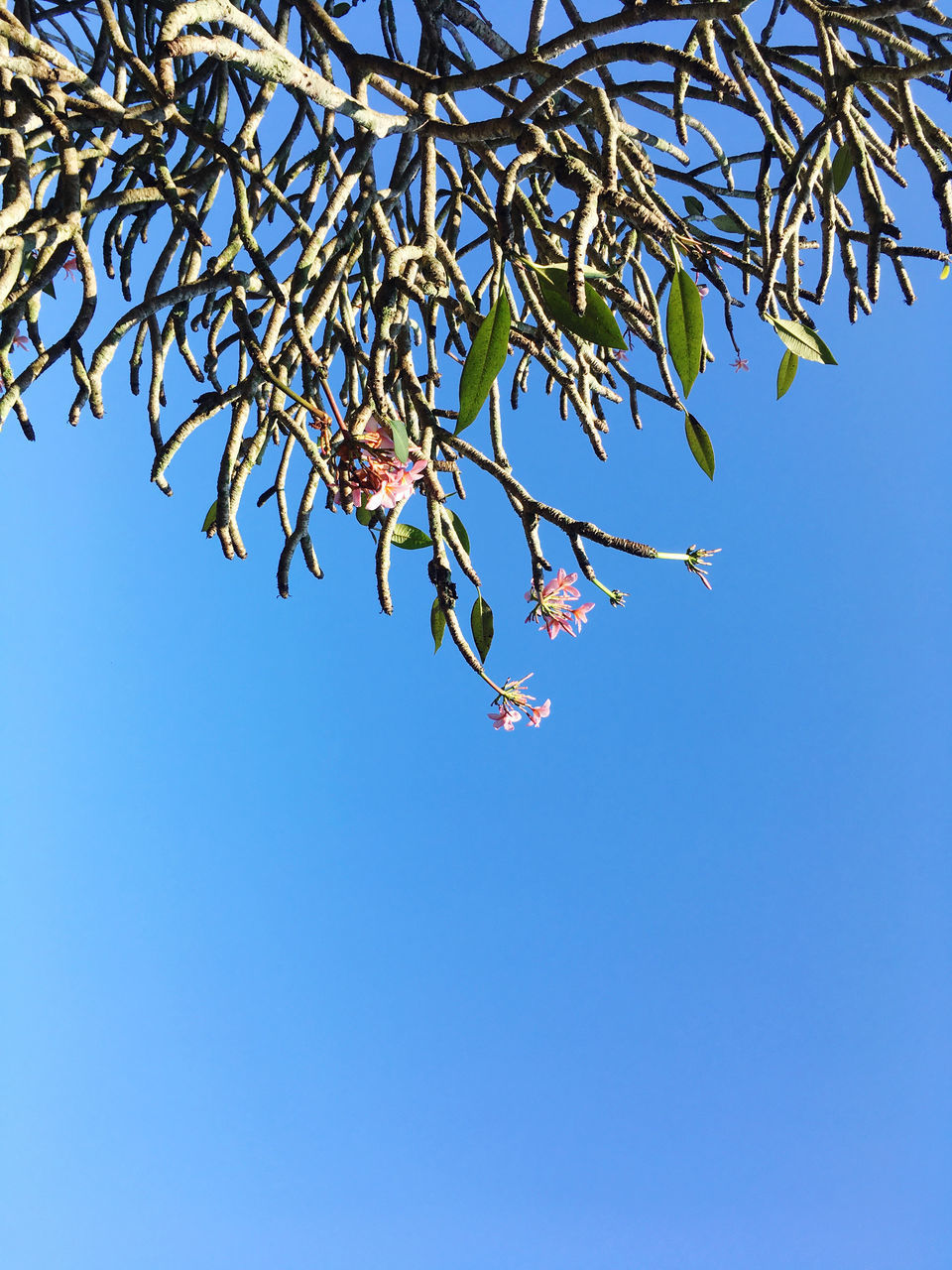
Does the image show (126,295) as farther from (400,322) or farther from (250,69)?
(250,69)

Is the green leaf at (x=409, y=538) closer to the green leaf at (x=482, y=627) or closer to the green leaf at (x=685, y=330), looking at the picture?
the green leaf at (x=482, y=627)

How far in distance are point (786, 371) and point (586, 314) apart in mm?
374

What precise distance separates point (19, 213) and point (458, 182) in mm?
412

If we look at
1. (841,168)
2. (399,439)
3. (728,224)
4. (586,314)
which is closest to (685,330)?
(586,314)

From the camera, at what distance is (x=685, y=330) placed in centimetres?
72

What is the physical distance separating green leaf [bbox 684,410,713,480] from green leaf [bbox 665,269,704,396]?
0.35ft

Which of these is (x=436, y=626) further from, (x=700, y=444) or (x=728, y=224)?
(x=728, y=224)

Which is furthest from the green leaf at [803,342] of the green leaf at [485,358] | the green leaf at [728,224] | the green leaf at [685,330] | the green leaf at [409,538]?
the green leaf at [728,224]

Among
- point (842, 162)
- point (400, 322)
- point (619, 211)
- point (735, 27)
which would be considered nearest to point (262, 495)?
point (400, 322)

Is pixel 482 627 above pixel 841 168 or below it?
below

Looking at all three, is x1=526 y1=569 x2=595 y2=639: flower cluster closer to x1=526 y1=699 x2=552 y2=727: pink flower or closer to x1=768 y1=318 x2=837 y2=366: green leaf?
x1=526 y1=699 x2=552 y2=727: pink flower

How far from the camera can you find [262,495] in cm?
97

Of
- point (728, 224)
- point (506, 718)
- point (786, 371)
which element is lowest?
point (506, 718)

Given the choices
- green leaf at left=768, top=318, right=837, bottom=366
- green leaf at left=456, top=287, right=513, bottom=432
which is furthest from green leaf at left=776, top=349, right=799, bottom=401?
green leaf at left=456, top=287, right=513, bottom=432
